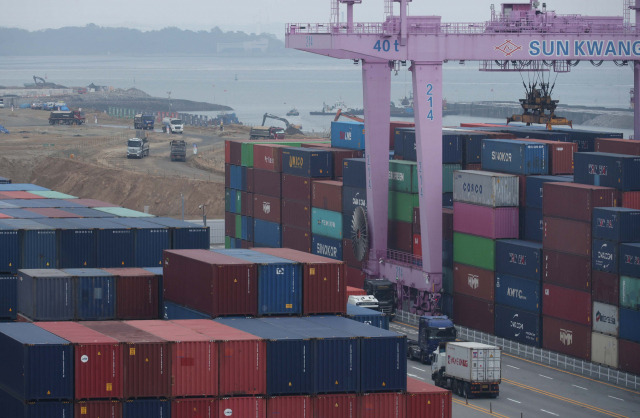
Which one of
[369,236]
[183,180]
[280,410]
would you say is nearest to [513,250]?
[369,236]

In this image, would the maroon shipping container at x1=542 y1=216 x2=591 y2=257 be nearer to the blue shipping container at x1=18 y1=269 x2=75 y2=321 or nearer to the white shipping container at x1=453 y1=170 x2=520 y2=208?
the white shipping container at x1=453 y1=170 x2=520 y2=208

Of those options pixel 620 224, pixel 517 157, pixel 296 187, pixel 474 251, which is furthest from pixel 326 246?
pixel 620 224

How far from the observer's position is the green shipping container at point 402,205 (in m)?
78.4

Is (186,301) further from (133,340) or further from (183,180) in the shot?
(183,180)

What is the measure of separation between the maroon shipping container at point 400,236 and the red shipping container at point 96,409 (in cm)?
3938

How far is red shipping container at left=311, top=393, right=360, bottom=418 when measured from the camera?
43.0m

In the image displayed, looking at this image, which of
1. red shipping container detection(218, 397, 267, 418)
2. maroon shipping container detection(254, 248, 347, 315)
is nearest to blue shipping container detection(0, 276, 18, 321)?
maroon shipping container detection(254, 248, 347, 315)

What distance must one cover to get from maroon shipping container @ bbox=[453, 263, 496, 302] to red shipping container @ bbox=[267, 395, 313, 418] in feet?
95.9

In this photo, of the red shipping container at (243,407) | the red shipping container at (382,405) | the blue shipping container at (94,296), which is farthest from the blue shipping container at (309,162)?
the red shipping container at (243,407)

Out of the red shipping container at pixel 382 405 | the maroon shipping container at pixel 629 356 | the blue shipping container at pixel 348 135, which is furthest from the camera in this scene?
the blue shipping container at pixel 348 135

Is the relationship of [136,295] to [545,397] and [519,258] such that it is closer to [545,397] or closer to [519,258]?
[545,397]

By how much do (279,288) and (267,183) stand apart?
45.3 meters

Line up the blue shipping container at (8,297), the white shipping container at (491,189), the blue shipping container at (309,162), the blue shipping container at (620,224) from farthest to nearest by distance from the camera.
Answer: the blue shipping container at (309,162), the white shipping container at (491,189), the blue shipping container at (620,224), the blue shipping container at (8,297)

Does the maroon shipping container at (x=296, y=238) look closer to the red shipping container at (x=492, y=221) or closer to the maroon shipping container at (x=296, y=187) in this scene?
the maroon shipping container at (x=296, y=187)
